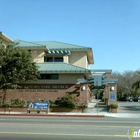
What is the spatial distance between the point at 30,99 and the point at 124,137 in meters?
22.9

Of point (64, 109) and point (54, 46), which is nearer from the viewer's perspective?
point (64, 109)

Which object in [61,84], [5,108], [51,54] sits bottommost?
[5,108]

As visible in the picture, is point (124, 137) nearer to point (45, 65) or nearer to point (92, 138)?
point (92, 138)

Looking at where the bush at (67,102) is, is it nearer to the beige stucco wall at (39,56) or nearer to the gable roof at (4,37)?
the beige stucco wall at (39,56)

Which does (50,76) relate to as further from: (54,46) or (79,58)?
(54,46)

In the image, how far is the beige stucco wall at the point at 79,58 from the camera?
Answer: 38.4 m

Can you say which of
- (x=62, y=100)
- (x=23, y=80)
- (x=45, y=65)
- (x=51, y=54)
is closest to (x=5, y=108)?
(x=23, y=80)

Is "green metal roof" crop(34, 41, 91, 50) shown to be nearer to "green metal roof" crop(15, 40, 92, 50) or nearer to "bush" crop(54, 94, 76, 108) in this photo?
"green metal roof" crop(15, 40, 92, 50)

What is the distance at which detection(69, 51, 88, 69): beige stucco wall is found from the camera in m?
38.4

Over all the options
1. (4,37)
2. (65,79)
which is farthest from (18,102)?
(4,37)

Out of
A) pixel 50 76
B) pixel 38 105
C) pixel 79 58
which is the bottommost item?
pixel 38 105

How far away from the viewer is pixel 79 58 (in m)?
38.5

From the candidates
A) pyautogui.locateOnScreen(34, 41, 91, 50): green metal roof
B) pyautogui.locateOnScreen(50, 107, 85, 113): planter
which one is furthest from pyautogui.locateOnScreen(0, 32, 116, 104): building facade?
pyautogui.locateOnScreen(34, 41, 91, 50): green metal roof

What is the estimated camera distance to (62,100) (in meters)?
29.2
